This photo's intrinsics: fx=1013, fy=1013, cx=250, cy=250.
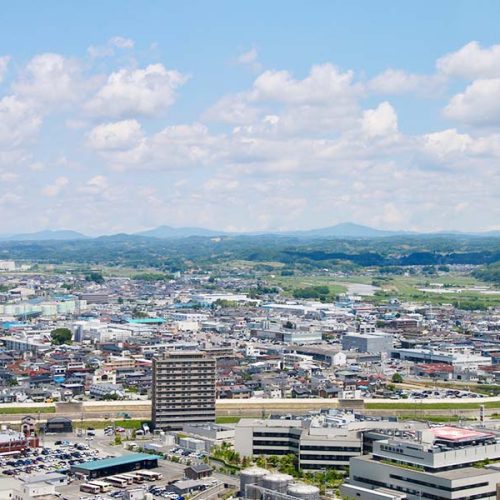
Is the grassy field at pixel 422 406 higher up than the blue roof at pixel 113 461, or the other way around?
the blue roof at pixel 113 461

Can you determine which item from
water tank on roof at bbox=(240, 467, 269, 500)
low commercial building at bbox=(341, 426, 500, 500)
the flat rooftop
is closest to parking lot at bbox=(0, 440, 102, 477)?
water tank on roof at bbox=(240, 467, 269, 500)

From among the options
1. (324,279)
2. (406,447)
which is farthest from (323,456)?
(324,279)

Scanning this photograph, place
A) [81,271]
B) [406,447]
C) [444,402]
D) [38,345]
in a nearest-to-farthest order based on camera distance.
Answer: [406,447], [444,402], [38,345], [81,271]

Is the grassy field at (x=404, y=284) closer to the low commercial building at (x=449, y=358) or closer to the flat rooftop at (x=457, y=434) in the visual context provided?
the low commercial building at (x=449, y=358)

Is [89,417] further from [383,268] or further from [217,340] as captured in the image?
[383,268]

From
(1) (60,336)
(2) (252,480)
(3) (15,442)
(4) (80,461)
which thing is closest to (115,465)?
(4) (80,461)

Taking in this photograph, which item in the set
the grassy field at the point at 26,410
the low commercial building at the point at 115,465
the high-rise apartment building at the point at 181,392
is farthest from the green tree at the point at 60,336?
the low commercial building at the point at 115,465

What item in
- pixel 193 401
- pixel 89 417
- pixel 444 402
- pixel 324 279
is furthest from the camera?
pixel 324 279
